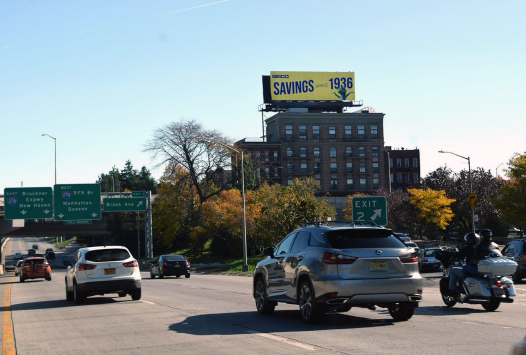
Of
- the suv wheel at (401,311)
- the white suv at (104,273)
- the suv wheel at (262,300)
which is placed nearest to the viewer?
the suv wheel at (401,311)

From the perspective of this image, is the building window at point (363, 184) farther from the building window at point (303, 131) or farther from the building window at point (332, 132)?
the building window at point (303, 131)

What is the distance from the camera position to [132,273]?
20.6 meters

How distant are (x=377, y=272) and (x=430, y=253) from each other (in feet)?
97.0

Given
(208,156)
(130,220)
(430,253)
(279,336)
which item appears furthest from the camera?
(130,220)

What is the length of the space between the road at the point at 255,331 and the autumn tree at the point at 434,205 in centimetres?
5564

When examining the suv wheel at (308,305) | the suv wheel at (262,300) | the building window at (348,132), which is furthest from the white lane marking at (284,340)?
the building window at (348,132)

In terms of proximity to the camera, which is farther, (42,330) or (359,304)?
(42,330)

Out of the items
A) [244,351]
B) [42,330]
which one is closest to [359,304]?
[244,351]

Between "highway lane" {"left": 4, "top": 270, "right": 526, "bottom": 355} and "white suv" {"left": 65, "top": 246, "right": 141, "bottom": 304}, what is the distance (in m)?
1.78

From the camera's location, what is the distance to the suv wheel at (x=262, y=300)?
14.8 m

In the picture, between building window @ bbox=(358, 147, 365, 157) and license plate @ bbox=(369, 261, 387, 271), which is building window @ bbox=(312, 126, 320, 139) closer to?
building window @ bbox=(358, 147, 365, 157)

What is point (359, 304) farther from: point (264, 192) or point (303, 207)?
point (264, 192)

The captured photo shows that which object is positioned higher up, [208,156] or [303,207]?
[208,156]

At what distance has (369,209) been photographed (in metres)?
29.6
